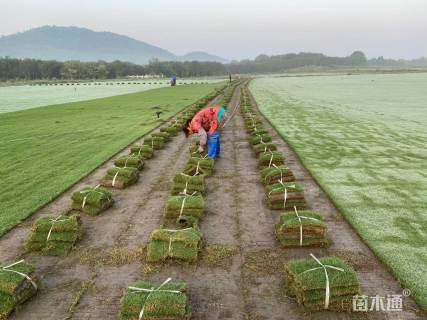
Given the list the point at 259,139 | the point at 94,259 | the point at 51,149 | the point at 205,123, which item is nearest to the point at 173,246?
the point at 94,259

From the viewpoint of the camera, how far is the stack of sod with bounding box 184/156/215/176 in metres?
15.7

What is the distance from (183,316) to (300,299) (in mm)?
2336

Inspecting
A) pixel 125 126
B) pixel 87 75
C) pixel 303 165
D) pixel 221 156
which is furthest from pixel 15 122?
pixel 87 75

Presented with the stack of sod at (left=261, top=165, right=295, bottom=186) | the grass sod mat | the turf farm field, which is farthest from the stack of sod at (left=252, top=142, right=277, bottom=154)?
the turf farm field

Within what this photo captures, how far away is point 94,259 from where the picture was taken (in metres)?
9.43

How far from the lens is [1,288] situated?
7555mm

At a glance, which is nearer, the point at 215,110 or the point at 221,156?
the point at 215,110

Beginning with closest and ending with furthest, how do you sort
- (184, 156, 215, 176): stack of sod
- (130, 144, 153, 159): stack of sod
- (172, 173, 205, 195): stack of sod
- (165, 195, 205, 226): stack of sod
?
1. (165, 195, 205, 226): stack of sod
2. (172, 173, 205, 195): stack of sod
3. (184, 156, 215, 176): stack of sod
4. (130, 144, 153, 159): stack of sod

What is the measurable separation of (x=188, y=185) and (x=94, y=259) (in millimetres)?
4798

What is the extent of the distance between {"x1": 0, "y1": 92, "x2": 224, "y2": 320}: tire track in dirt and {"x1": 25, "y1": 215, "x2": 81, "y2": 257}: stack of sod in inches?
9.0

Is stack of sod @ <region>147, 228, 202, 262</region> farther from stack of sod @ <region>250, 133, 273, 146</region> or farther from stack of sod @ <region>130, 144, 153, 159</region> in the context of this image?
stack of sod @ <region>250, 133, 273, 146</region>

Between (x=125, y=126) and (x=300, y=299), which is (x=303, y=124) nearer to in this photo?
(x=125, y=126)

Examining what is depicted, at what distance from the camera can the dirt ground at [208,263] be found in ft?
24.8

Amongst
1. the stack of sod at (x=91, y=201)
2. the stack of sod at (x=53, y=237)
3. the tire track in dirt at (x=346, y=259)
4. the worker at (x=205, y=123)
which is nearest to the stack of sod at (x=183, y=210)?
the tire track in dirt at (x=346, y=259)
